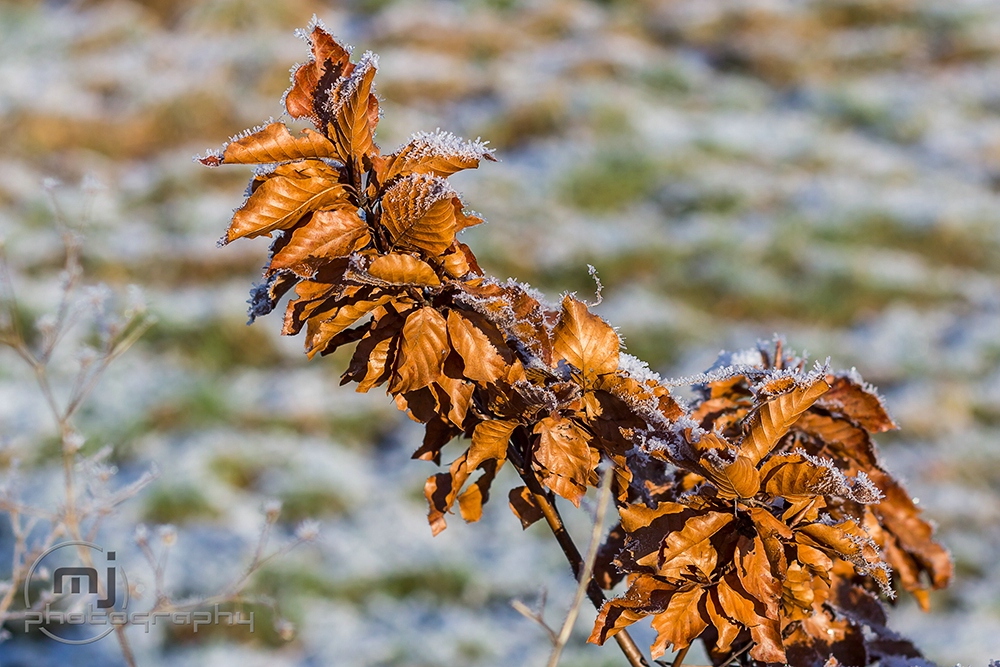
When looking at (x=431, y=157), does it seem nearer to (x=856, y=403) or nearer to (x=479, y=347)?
(x=479, y=347)

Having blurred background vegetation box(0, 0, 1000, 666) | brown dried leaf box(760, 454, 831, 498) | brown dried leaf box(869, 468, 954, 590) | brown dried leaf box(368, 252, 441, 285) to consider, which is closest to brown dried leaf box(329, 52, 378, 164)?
brown dried leaf box(368, 252, 441, 285)

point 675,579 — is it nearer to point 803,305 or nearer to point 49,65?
point 803,305

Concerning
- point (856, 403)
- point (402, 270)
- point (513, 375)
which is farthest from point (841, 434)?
point (402, 270)

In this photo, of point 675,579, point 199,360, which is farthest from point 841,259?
point 675,579

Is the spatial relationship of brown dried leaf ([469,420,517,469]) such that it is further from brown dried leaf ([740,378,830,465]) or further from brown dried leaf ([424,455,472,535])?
brown dried leaf ([740,378,830,465])

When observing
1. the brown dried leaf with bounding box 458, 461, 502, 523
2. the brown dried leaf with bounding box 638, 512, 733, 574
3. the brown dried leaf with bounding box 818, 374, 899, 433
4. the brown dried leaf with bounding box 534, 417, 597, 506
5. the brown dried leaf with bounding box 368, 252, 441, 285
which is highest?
the brown dried leaf with bounding box 818, 374, 899, 433

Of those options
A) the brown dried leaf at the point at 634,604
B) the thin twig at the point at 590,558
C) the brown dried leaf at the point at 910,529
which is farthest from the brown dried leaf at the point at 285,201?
the brown dried leaf at the point at 910,529
